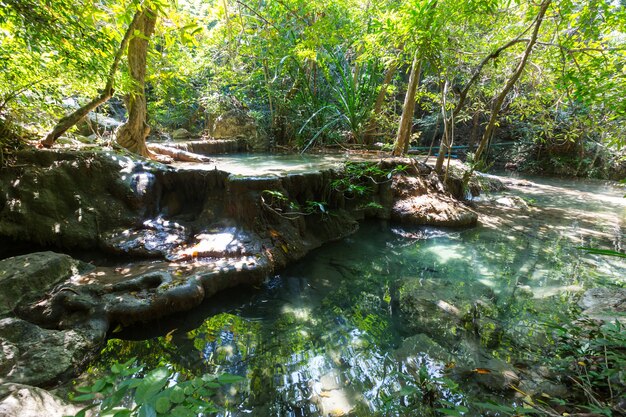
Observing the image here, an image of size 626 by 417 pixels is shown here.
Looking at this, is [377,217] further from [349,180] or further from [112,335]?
[112,335]

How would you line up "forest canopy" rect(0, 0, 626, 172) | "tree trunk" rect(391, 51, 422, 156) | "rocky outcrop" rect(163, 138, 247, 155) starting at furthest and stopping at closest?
"rocky outcrop" rect(163, 138, 247, 155), "tree trunk" rect(391, 51, 422, 156), "forest canopy" rect(0, 0, 626, 172)

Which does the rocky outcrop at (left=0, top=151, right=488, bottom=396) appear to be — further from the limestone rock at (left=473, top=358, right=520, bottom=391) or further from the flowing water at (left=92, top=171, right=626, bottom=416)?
the limestone rock at (left=473, top=358, right=520, bottom=391)

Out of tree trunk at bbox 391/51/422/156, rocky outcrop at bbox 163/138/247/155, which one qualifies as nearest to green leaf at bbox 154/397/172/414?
tree trunk at bbox 391/51/422/156

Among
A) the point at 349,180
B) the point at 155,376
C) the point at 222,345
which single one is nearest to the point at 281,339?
the point at 222,345

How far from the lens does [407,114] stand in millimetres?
6988

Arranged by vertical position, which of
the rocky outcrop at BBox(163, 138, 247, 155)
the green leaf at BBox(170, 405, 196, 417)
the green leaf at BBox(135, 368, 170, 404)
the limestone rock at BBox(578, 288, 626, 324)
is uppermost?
the rocky outcrop at BBox(163, 138, 247, 155)

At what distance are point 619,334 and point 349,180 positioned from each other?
13.6 feet

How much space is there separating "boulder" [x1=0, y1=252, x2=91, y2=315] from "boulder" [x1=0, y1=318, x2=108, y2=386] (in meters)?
0.41

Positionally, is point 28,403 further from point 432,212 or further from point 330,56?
point 330,56

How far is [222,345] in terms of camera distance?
267 centimetres

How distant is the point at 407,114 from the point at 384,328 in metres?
5.37

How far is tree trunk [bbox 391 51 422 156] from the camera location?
6770mm

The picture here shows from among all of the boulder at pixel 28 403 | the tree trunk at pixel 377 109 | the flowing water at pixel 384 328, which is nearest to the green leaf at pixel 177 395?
the boulder at pixel 28 403

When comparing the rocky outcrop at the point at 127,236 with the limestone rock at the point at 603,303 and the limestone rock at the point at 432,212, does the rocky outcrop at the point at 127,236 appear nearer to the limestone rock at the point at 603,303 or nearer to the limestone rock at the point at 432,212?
the limestone rock at the point at 432,212
